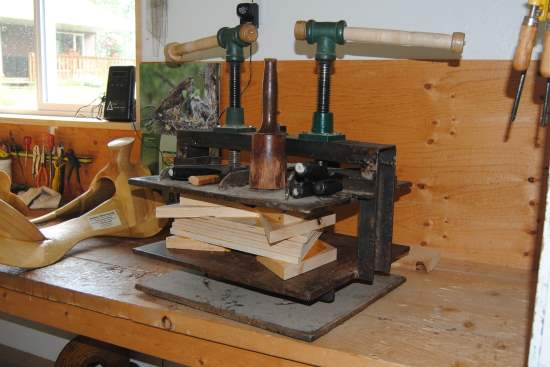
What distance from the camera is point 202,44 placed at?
1.28 meters

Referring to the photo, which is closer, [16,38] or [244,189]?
[244,189]

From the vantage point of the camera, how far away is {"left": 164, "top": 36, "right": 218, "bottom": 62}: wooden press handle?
126 cm

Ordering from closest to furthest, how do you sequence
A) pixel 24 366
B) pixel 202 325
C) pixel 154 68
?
1. pixel 202 325
2. pixel 154 68
3. pixel 24 366

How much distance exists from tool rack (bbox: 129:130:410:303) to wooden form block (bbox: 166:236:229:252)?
0.02 m

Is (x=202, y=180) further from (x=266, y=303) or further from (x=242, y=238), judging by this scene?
(x=266, y=303)

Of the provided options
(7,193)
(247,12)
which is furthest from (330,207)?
(7,193)

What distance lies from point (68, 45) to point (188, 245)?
1274 mm

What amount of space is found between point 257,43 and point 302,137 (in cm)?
49

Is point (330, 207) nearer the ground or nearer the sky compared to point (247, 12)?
nearer the ground

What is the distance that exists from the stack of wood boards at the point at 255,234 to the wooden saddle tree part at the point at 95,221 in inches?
10.3

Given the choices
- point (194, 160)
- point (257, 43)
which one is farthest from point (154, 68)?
point (194, 160)

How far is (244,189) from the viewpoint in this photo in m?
0.96

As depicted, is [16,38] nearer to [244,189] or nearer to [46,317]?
[46,317]

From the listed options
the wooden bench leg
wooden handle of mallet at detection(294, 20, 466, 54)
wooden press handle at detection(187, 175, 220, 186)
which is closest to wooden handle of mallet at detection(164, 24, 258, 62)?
wooden handle of mallet at detection(294, 20, 466, 54)
